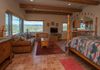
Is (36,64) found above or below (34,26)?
below

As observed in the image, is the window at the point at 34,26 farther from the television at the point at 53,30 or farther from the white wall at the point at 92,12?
the white wall at the point at 92,12

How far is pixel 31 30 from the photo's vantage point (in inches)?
411

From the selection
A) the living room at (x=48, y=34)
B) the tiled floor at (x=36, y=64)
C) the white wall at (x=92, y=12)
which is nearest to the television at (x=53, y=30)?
the living room at (x=48, y=34)

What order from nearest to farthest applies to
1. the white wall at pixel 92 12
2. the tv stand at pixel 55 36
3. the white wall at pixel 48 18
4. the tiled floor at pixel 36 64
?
1. the tiled floor at pixel 36 64
2. the white wall at pixel 92 12
3. the tv stand at pixel 55 36
4. the white wall at pixel 48 18

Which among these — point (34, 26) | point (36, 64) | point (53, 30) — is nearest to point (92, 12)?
point (53, 30)

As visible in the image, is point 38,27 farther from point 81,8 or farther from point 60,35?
point 81,8

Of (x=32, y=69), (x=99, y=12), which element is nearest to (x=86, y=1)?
(x=99, y=12)

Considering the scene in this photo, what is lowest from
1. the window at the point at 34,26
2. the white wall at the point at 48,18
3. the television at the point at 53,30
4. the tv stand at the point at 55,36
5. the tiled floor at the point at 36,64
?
the tiled floor at the point at 36,64

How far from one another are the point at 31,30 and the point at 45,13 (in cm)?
224

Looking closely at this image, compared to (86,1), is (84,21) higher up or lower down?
lower down

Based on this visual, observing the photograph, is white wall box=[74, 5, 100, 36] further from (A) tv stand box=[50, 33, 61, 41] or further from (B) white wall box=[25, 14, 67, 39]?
(A) tv stand box=[50, 33, 61, 41]

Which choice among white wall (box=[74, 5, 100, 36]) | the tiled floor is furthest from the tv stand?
the tiled floor

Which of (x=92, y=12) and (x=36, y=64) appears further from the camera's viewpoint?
(x=92, y=12)

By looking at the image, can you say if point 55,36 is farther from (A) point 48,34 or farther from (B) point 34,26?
(B) point 34,26
